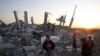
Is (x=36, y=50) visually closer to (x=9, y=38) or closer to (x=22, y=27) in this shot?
(x=9, y=38)

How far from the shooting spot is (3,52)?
15414 millimetres

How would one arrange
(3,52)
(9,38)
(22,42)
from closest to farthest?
(3,52) → (22,42) → (9,38)

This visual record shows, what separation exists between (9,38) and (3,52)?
599 cm

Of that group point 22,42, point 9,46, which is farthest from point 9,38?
point 9,46

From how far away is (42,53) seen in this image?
627 inches

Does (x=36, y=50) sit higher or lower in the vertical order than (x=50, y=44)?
lower

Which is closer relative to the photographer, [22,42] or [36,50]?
[36,50]

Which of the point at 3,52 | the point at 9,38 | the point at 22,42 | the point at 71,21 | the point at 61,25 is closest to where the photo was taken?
the point at 3,52

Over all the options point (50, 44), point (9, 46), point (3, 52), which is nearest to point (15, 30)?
point (9, 46)

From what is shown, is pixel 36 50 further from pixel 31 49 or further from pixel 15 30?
pixel 15 30

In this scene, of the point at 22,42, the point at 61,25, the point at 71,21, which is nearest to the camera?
the point at 22,42

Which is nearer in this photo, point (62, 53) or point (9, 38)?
point (62, 53)

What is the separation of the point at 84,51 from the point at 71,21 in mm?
15434

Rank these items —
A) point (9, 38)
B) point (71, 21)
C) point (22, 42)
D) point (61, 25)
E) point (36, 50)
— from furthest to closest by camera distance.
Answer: point (61, 25) → point (71, 21) → point (9, 38) → point (22, 42) → point (36, 50)
